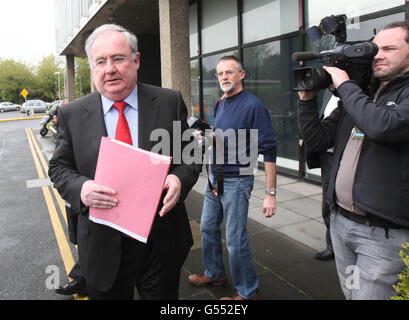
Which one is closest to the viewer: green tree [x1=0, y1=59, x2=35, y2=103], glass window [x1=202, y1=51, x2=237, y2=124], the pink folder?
the pink folder

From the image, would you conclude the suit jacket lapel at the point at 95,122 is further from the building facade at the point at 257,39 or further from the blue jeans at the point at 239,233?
the building facade at the point at 257,39

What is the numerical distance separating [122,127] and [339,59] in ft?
3.76

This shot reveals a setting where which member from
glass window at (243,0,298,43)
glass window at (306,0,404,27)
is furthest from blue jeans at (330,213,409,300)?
glass window at (243,0,298,43)

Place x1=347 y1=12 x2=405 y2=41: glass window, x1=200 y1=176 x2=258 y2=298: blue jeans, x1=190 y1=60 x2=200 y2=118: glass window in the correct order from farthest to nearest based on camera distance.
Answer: x1=190 y1=60 x2=200 y2=118: glass window → x1=347 y1=12 x2=405 y2=41: glass window → x1=200 y1=176 x2=258 y2=298: blue jeans

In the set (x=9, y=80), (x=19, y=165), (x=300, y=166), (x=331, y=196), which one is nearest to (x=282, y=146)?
(x=300, y=166)

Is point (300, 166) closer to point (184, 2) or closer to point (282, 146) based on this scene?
point (282, 146)

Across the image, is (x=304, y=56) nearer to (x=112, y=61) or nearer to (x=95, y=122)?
(x=112, y=61)

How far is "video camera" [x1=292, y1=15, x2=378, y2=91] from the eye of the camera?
5.57ft

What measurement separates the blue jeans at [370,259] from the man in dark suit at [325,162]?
0.30 m

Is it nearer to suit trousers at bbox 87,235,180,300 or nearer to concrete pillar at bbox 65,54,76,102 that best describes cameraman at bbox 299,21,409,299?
suit trousers at bbox 87,235,180,300

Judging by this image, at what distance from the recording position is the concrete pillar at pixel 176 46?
299 inches

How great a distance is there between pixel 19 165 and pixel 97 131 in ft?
31.6

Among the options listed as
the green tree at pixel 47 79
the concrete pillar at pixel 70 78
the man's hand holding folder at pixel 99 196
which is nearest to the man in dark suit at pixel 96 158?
the man's hand holding folder at pixel 99 196

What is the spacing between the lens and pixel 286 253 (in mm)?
3941
